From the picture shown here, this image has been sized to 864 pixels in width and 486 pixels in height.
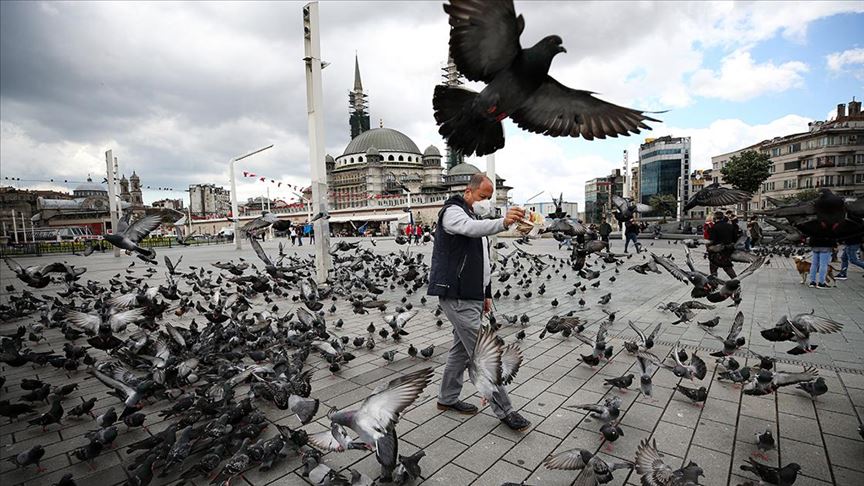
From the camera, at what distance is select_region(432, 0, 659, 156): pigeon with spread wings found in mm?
2088

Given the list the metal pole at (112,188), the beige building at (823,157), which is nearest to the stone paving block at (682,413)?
the metal pole at (112,188)

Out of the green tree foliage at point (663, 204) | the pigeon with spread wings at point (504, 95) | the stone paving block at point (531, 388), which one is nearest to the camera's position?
the pigeon with spread wings at point (504, 95)

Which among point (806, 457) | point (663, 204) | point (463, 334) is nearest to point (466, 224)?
point (463, 334)

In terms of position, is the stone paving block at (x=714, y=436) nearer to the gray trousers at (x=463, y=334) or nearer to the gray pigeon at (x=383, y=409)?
the gray trousers at (x=463, y=334)

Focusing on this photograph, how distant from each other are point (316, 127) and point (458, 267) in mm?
9632

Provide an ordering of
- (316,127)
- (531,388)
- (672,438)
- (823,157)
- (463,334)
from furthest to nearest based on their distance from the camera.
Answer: (823,157)
(316,127)
(531,388)
(463,334)
(672,438)

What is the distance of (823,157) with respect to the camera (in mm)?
62406

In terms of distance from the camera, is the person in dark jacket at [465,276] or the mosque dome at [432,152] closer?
the person in dark jacket at [465,276]

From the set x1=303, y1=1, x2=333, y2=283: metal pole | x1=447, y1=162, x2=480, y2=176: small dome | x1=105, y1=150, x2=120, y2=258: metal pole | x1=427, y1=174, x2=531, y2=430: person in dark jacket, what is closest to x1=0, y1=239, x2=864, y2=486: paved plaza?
x1=427, y1=174, x2=531, y2=430: person in dark jacket

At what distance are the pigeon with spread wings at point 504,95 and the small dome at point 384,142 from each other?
4421 inches

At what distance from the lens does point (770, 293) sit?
10242 millimetres

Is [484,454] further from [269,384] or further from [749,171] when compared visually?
[749,171]

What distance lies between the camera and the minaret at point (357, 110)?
13075 cm

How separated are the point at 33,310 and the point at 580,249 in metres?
13.7
